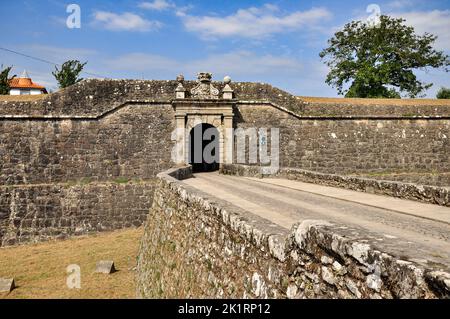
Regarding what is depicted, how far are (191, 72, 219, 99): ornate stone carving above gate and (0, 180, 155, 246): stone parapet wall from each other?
4.88 meters

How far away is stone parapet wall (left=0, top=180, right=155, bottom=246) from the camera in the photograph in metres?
16.5

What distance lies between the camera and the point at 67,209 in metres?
17.1

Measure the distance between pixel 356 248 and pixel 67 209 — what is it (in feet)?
54.3

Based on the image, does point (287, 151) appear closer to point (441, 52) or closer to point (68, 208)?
point (68, 208)

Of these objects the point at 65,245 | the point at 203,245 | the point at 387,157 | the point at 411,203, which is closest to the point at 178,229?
the point at 203,245

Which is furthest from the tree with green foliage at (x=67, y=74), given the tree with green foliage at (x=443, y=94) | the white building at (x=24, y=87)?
the tree with green foliage at (x=443, y=94)

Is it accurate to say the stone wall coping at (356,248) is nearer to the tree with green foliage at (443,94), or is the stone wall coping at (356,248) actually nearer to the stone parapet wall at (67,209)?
the stone parapet wall at (67,209)

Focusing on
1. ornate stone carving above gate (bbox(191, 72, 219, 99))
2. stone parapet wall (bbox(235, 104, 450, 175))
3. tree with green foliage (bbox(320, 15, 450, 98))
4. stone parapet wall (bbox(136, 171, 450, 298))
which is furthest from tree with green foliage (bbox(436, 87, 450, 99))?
stone parapet wall (bbox(136, 171, 450, 298))

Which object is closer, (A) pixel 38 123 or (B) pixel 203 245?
(B) pixel 203 245

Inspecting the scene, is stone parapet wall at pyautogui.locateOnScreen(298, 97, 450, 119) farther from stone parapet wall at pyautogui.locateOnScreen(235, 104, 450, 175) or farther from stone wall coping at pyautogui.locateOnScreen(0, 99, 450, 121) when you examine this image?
stone parapet wall at pyautogui.locateOnScreen(235, 104, 450, 175)

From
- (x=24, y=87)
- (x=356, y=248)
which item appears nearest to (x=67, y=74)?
(x=24, y=87)

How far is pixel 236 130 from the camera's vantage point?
64.7 ft

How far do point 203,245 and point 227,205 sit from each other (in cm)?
79

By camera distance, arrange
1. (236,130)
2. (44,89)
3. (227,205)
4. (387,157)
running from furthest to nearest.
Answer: (44,89)
(387,157)
(236,130)
(227,205)
